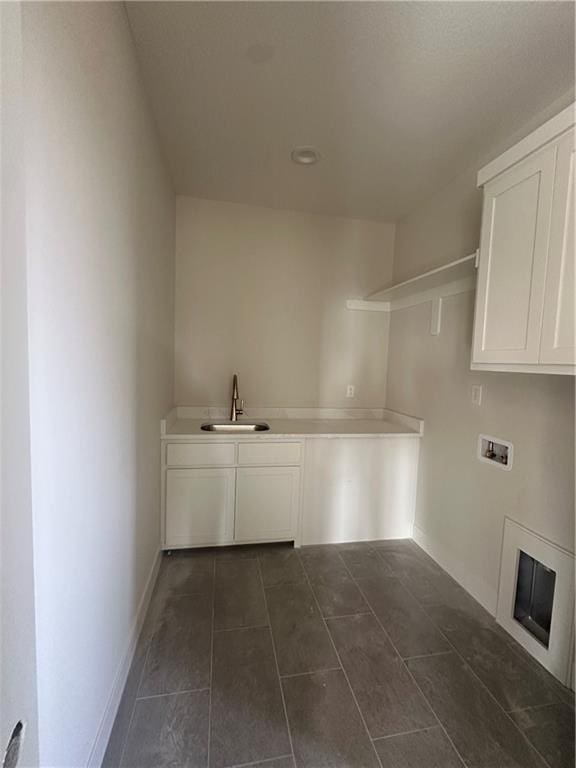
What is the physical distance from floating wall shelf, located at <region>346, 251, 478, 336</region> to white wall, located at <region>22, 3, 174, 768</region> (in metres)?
1.64

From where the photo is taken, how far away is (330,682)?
4.60ft

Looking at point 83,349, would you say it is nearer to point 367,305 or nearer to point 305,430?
point 305,430

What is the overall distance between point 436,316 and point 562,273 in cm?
112

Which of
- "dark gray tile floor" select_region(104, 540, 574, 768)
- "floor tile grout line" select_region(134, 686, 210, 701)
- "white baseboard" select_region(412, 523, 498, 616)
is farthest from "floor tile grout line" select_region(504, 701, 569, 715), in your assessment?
"floor tile grout line" select_region(134, 686, 210, 701)

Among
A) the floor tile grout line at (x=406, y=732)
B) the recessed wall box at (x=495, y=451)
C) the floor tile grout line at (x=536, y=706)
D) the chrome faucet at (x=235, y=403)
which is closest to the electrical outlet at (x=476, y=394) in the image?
the recessed wall box at (x=495, y=451)

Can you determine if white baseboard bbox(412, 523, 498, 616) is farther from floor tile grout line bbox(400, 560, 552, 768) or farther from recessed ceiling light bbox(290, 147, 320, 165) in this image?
recessed ceiling light bbox(290, 147, 320, 165)

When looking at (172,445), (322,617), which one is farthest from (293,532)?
(172,445)

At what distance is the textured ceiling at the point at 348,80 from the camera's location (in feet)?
4.00

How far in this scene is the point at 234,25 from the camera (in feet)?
4.13

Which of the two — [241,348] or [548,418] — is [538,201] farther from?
[241,348]

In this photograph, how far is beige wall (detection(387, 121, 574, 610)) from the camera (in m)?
1.54

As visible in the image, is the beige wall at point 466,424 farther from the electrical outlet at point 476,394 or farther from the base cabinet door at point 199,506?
the base cabinet door at point 199,506

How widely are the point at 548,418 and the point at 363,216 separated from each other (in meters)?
2.11

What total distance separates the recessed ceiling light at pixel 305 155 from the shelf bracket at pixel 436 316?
1191 millimetres
